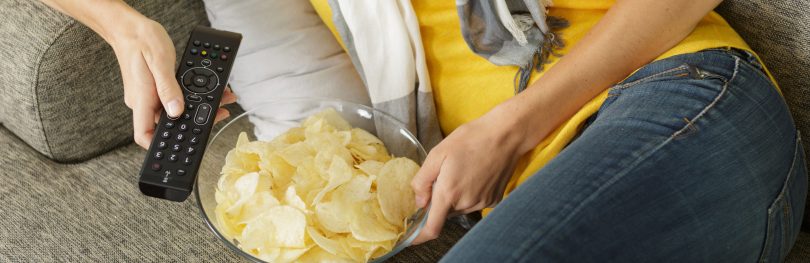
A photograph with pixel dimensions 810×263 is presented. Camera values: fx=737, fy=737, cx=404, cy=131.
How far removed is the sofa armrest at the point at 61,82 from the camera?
0.99m

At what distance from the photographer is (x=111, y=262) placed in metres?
0.92

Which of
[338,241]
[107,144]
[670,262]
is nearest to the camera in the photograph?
[670,262]

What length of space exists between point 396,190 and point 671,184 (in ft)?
0.96

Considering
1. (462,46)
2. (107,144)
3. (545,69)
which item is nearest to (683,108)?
(545,69)

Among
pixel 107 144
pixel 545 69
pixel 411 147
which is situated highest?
pixel 545 69

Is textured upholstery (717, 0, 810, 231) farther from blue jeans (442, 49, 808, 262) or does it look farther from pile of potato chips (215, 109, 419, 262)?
pile of potato chips (215, 109, 419, 262)

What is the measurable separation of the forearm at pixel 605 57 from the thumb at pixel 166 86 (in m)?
0.37

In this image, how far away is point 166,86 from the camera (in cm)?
84

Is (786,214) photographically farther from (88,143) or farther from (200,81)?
(88,143)

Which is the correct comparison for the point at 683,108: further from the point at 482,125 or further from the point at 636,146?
the point at 482,125

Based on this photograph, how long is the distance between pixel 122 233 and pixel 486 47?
0.53 meters

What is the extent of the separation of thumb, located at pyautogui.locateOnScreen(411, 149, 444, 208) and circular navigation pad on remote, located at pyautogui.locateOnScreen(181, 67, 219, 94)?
0.27m

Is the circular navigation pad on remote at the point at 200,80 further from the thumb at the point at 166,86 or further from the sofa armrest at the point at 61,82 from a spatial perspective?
the sofa armrest at the point at 61,82

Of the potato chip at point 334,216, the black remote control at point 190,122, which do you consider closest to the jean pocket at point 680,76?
the potato chip at point 334,216
